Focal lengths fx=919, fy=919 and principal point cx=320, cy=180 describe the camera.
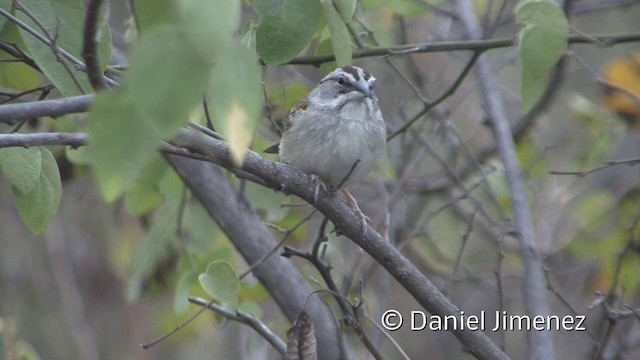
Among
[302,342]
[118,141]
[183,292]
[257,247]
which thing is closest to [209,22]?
[118,141]

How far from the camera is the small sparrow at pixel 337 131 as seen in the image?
150 inches

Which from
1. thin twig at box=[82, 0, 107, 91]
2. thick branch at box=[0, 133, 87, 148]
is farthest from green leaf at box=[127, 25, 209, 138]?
thick branch at box=[0, 133, 87, 148]

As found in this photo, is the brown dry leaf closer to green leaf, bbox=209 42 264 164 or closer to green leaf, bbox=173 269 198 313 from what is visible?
green leaf, bbox=173 269 198 313

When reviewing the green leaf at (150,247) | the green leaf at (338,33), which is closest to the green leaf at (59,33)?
the green leaf at (338,33)

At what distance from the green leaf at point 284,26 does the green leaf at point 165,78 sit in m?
0.99

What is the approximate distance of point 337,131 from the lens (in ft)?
12.9

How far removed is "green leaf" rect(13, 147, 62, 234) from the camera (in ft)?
8.38

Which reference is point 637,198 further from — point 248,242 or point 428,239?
point 248,242

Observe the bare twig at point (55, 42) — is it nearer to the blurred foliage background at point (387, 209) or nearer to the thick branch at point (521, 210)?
the blurred foliage background at point (387, 209)

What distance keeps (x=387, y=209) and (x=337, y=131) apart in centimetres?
43

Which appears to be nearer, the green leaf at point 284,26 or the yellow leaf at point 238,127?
the yellow leaf at point 238,127

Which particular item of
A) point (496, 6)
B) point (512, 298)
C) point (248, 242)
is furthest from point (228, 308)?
point (496, 6)

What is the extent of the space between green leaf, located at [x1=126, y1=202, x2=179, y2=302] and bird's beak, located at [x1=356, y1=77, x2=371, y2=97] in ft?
3.17

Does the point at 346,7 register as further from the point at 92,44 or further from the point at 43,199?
the point at 43,199
